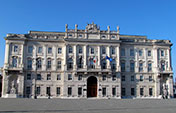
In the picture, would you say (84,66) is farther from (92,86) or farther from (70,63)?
(92,86)

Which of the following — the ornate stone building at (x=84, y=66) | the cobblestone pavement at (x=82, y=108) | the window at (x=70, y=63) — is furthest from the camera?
the window at (x=70, y=63)

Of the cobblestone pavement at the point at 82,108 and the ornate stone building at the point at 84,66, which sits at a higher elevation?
the ornate stone building at the point at 84,66

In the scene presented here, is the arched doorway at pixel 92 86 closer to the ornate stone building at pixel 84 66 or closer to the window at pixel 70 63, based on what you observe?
the ornate stone building at pixel 84 66

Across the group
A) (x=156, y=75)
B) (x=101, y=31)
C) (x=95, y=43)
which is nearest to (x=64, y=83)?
(x=95, y=43)

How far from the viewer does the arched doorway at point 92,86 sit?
53297mm

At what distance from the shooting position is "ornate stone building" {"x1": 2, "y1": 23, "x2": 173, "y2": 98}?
52125 mm

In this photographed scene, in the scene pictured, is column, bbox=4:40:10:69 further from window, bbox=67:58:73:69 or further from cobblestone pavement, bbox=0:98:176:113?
cobblestone pavement, bbox=0:98:176:113

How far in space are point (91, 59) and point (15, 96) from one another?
19557mm

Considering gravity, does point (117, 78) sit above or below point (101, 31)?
below

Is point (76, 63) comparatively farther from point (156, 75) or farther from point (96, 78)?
point (156, 75)

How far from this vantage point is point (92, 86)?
53.4 m

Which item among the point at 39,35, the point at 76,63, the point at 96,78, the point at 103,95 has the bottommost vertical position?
the point at 103,95

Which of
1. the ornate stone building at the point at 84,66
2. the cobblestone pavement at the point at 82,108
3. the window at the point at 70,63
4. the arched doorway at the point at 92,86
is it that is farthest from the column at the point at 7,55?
the cobblestone pavement at the point at 82,108

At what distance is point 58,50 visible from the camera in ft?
181
